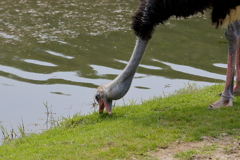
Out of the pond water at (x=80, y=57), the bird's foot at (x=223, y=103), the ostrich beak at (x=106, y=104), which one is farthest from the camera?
the pond water at (x=80, y=57)

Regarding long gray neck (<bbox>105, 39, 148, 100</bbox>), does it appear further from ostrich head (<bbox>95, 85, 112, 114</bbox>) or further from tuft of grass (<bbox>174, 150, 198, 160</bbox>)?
tuft of grass (<bbox>174, 150, 198, 160</bbox>)

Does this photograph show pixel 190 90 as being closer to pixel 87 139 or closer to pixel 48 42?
pixel 87 139

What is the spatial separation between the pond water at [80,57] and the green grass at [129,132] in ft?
5.42

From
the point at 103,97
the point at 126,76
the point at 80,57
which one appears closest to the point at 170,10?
the point at 126,76

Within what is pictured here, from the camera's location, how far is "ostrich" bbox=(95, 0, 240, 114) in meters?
6.29

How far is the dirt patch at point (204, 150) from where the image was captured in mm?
4980

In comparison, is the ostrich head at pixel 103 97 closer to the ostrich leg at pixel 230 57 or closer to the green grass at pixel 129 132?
the green grass at pixel 129 132

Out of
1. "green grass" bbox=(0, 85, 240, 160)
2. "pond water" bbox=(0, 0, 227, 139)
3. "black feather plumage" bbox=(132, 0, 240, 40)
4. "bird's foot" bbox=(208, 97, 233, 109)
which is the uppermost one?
"black feather plumage" bbox=(132, 0, 240, 40)

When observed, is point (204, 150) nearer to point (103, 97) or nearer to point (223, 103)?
point (223, 103)

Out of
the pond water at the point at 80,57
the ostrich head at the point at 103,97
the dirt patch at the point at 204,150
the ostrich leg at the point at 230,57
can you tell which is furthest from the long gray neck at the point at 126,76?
the pond water at the point at 80,57

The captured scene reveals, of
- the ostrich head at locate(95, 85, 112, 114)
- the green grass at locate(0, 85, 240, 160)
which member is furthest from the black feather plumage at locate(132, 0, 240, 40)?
the green grass at locate(0, 85, 240, 160)

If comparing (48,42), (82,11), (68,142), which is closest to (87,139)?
(68,142)

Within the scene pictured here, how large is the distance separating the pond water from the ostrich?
83.8 inches

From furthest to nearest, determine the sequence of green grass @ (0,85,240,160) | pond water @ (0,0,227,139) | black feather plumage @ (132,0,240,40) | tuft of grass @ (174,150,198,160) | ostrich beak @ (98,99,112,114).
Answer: pond water @ (0,0,227,139) → ostrich beak @ (98,99,112,114) → black feather plumage @ (132,0,240,40) → green grass @ (0,85,240,160) → tuft of grass @ (174,150,198,160)
